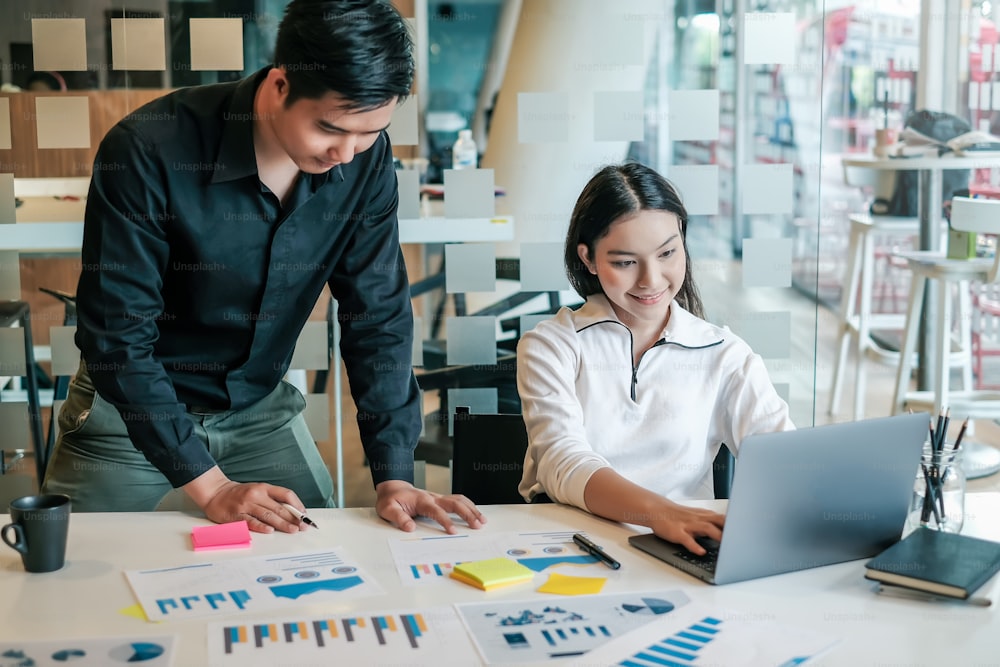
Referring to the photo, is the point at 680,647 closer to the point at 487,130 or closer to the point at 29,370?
the point at 487,130

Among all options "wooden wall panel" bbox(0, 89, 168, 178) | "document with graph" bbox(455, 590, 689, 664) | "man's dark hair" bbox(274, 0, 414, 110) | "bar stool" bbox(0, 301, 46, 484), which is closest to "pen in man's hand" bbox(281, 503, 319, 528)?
"document with graph" bbox(455, 590, 689, 664)

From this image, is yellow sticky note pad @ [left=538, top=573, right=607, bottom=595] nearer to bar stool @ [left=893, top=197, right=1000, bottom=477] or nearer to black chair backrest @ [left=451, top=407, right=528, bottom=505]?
black chair backrest @ [left=451, top=407, right=528, bottom=505]

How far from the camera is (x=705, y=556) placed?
1.35m

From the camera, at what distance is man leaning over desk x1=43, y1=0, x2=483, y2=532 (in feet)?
4.82

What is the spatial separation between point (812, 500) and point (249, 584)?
68 cm

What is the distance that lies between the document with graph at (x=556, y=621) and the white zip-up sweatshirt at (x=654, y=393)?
58 cm

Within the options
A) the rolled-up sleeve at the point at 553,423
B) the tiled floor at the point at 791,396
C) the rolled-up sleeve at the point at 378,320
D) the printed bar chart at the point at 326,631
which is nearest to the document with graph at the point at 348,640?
the printed bar chart at the point at 326,631

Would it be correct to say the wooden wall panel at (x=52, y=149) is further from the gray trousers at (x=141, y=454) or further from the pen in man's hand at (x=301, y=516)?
the pen in man's hand at (x=301, y=516)

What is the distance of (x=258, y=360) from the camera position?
181 cm

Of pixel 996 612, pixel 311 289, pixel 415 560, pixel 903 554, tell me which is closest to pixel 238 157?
pixel 311 289

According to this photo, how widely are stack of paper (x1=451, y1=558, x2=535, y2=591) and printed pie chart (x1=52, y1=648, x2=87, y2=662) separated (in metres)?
0.42

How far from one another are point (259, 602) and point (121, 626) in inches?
5.9

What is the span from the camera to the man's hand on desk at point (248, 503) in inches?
58.0

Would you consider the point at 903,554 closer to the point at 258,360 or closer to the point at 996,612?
the point at 996,612
